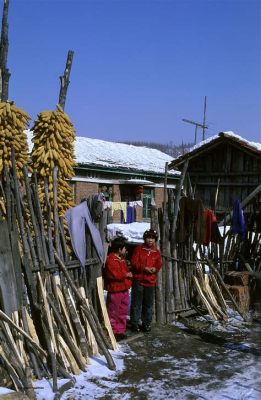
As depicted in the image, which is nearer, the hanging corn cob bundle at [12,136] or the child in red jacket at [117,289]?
the hanging corn cob bundle at [12,136]

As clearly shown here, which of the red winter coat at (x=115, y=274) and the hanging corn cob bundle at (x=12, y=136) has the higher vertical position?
the hanging corn cob bundle at (x=12, y=136)

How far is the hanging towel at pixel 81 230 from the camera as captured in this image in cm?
628

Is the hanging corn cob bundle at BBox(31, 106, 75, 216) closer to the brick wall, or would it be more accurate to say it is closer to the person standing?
the person standing

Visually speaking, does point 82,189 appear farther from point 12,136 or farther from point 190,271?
point 12,136

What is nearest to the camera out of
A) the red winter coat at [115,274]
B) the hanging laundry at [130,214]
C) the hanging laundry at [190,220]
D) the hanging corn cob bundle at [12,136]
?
the hanging corn cob bundle at [12,136]

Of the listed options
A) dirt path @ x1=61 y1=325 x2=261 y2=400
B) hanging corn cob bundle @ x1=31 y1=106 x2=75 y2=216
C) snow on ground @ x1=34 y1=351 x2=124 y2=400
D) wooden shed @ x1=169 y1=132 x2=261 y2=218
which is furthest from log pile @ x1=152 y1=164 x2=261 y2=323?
wooden shed @ x1=169 y1=132 x2=261 y2=218

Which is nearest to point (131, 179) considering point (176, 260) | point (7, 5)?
point (7, 5)

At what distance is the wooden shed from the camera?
13758mm

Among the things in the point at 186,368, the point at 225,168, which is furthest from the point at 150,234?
the point at 225,168

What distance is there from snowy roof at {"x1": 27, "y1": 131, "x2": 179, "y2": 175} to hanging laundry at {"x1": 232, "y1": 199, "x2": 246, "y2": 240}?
33.1 feet

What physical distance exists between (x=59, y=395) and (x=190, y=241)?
444cm

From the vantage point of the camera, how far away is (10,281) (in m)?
5.27

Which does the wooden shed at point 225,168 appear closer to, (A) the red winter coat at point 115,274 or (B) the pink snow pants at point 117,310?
(A) the red winter coat at point 115,274

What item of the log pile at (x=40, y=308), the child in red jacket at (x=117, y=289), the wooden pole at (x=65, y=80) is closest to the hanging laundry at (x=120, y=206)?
the wooden pole at (x=65, y=80)
